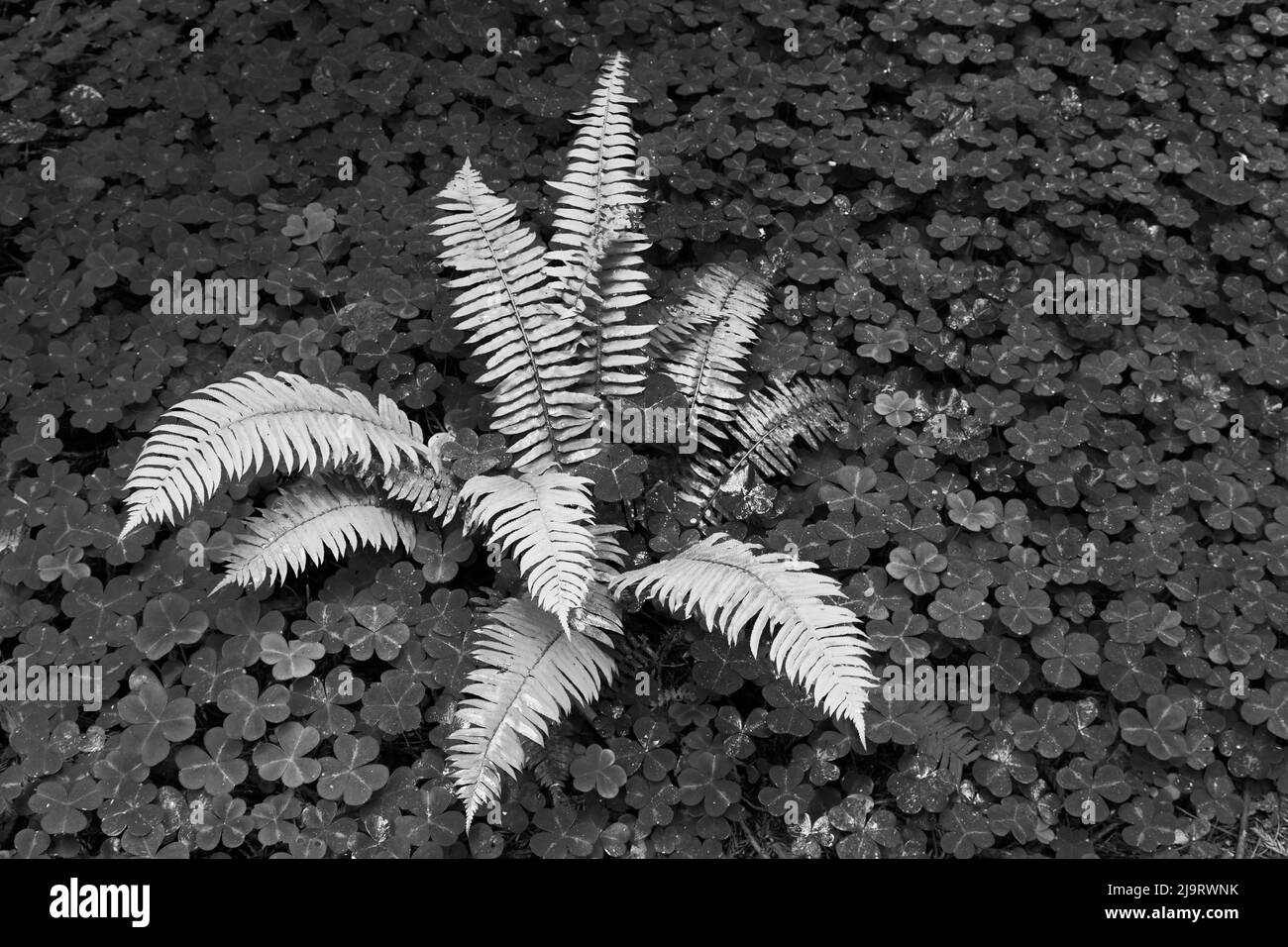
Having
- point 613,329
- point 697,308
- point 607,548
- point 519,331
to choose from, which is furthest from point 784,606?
point 697,308

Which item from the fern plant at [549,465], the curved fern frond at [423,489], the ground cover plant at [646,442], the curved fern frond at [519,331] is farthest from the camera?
the curved fern frond at [519,331]

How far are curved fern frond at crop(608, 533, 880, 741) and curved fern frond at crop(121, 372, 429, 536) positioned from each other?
1029mm

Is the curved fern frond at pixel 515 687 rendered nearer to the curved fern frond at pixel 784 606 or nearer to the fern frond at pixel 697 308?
the curved fern frond at pixel 784 606

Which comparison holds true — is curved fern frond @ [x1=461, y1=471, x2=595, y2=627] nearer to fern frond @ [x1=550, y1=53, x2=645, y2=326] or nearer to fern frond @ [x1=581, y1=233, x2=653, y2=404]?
fern frond @ [x1=581, y1=233, x2=653, y2=404]

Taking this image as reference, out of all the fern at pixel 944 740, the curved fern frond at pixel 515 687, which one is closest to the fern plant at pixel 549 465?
the curved fern frond at pixel 515 687

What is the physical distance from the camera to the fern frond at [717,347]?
4.16 metres

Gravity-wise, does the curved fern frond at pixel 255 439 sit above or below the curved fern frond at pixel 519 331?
below

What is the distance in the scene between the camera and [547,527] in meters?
3.29

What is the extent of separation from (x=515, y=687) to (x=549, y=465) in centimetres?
94

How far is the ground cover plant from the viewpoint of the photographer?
→ 3.52 metres

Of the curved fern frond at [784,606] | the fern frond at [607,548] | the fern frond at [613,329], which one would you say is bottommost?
the curved fern frond at [784,606]

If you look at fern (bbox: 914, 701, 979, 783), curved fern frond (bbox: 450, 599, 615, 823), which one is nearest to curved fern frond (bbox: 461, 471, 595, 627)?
curved fern frond (bbox: 450, 599, 615, 823)

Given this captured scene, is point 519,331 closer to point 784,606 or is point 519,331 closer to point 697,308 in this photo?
point 697,308
